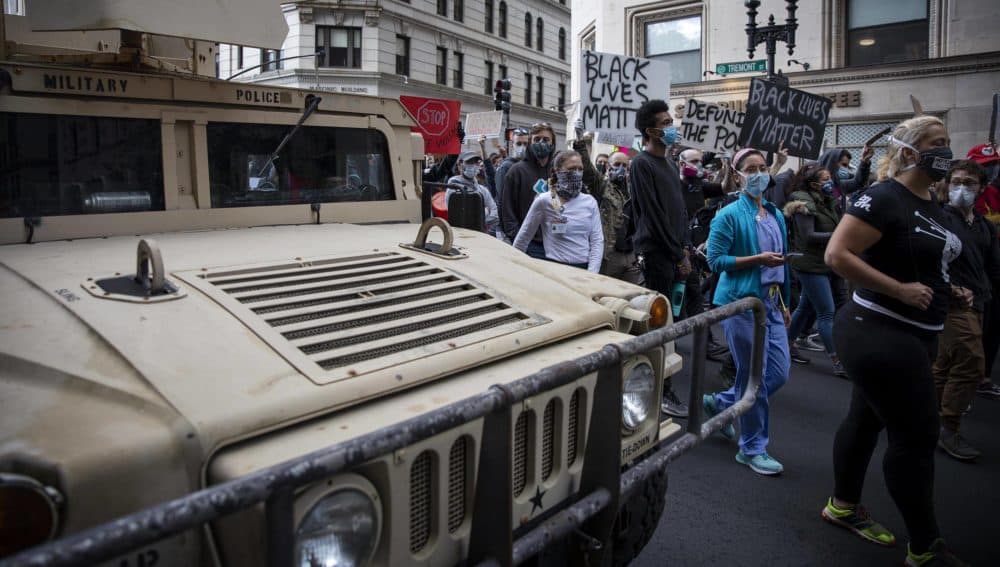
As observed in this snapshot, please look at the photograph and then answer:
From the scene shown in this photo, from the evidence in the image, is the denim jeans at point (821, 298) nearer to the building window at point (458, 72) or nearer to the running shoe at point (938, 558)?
the running shoe at point (938, 558)

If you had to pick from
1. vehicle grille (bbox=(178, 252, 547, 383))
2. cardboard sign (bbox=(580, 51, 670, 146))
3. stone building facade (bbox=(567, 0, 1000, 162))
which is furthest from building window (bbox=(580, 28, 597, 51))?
vehicle grille (bbox=(178, 252, 547, 383))

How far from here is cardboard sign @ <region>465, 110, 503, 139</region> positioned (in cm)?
1354

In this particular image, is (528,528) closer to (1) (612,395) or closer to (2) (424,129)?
(1) (612,395)

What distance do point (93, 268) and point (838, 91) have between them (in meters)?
19.3

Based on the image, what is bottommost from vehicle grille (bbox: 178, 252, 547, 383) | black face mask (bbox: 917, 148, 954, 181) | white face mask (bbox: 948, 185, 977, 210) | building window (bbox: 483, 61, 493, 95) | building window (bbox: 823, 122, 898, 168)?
vehicle grille (bbox: 178, 252, 547, 383)

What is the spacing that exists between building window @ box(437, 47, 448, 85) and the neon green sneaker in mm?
36178

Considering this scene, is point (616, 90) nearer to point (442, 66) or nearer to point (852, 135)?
point (852, 135)

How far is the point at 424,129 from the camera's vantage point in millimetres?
10445

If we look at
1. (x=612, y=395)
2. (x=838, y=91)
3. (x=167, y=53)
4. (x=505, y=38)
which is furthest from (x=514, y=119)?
(x=612, y=395)

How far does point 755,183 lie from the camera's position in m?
4.60

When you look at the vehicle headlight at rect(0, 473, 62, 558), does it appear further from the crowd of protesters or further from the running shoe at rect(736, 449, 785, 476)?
the running shoe at rect(736, 449, 785, 476)

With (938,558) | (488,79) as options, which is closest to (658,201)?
(938,558)

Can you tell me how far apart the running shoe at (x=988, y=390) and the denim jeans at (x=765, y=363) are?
305 centimetres

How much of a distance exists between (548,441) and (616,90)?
6793 millimetres
